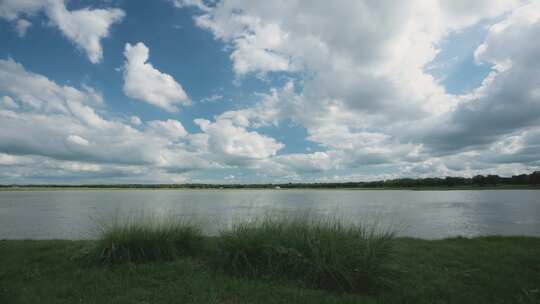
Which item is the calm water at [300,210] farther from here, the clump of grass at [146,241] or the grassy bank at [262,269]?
the grassy bank at [262,269]

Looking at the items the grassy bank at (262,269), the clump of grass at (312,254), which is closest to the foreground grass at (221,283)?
the grassy bank at (262,269)

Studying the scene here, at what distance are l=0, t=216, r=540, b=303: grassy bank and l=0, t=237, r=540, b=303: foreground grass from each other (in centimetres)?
2

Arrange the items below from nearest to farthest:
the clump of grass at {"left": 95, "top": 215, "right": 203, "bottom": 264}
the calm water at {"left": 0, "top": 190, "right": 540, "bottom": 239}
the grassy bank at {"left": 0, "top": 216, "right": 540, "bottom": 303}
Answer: the grassy bank at {"left": 0, "top": 216, "right": 540, "bottom": 303}
the clump of grass at {"left": 95, "top": 215, "right": 203, "bottom": 264}
the calm water at {"left": 0, "top": 190, "right": 540, "bottom": 239}

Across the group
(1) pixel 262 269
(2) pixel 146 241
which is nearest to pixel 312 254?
(1) pixel 262 269

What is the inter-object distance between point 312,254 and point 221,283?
237 cm

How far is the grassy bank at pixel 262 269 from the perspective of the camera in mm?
6145

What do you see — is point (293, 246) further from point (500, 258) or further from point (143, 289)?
point (500, 258)

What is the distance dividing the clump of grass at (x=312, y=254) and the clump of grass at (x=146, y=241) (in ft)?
5.36

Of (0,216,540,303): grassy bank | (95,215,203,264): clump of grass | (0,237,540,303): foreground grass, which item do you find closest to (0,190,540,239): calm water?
(95,215,203,264): clump of grass

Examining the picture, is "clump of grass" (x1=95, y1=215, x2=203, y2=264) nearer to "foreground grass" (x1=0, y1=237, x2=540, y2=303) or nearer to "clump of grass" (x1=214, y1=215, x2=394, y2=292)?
"foreground grass" (x1=0, y1=237, x2=540, y2=303)

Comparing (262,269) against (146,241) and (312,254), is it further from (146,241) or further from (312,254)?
(146,241)

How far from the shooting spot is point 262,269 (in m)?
7.64

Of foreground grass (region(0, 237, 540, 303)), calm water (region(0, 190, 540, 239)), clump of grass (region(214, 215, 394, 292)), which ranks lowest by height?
calm water (region(0, 190, 540, 239))

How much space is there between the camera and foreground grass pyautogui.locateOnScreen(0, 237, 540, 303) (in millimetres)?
5973
